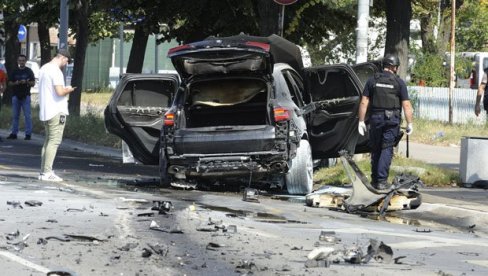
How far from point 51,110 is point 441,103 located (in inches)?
768

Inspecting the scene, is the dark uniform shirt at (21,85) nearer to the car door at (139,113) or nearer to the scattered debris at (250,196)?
the car door at (139,113)

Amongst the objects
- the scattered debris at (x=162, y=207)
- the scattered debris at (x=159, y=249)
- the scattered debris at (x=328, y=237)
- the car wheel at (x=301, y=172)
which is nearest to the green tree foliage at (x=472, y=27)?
the car wheel at (x=301, y=172)

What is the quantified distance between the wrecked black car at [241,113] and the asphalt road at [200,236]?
0.43 m

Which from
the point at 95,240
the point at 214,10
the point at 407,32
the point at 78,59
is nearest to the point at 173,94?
the point at 407,32

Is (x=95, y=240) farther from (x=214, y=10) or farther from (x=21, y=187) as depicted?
(x=214, y=10)

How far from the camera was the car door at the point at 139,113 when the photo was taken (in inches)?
591

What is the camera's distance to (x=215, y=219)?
1088 cm

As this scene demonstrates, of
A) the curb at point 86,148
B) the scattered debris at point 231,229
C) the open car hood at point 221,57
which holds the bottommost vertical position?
the curb at point 86,148

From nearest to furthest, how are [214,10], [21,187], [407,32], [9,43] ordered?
1. [21,187]
2. [407,32]
3. [214,10]
4. [9,43]

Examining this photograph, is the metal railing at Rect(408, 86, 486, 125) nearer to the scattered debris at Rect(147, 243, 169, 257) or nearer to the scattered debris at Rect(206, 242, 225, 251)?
the scattered debris at Rect(206, 242, 225, 251)

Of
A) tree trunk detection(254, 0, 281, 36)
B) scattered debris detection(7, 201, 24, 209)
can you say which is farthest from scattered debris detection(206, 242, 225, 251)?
tree trunk detection(254, 0, 281, 36)

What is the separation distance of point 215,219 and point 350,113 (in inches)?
173

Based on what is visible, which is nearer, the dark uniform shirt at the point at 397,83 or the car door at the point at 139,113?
the dark uniform shirt at the point at 397,83

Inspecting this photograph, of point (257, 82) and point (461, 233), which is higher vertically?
point (257, 82)
